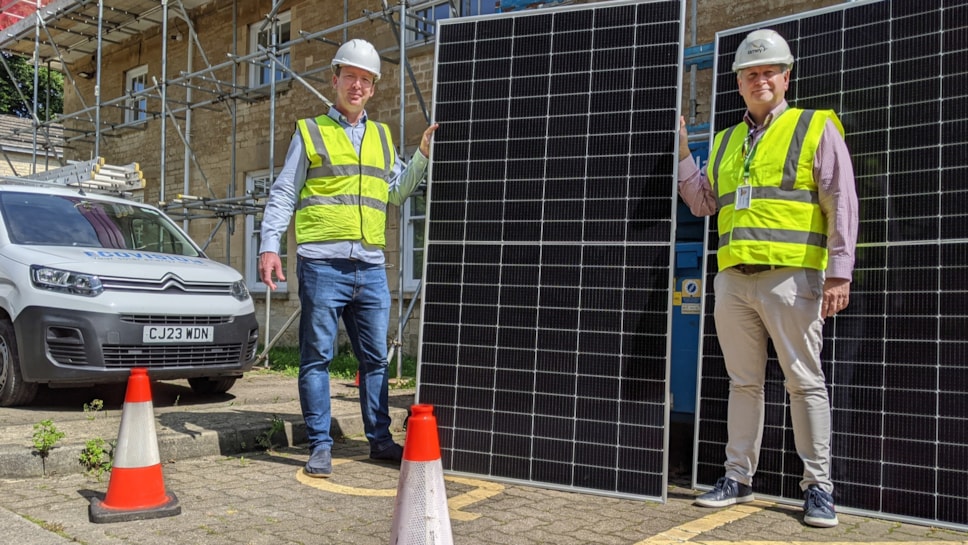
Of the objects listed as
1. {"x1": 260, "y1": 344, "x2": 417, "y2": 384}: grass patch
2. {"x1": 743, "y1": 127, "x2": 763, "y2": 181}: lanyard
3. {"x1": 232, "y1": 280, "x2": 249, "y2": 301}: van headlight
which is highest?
{"x1": 743, "y1": 127, "x2": 763, "y2": 181}: lanyard

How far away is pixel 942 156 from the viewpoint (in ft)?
12.4

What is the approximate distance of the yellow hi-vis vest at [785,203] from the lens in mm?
3752

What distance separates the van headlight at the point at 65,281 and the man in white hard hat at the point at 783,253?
459 centimetres

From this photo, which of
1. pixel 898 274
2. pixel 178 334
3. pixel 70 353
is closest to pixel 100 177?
pixel 178 334

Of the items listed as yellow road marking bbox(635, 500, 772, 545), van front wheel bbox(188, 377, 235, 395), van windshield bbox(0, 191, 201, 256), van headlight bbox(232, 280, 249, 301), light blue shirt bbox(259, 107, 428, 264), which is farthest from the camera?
van front wheel bbox(188, 377, 235, 395)

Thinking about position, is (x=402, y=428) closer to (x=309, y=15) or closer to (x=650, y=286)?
(x=650, y=286)

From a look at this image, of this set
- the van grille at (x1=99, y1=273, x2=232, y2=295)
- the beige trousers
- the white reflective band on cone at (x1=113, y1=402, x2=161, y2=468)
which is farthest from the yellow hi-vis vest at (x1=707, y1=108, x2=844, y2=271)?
the van grille at (x1=99, y1=273, x2=232, y2=295)

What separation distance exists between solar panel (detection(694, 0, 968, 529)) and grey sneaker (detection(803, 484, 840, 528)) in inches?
8.9

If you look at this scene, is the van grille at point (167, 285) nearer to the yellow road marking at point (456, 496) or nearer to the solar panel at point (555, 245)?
the yellow road marking at point (456, 496)

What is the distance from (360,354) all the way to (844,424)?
105 inches

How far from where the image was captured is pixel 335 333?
15.3ft

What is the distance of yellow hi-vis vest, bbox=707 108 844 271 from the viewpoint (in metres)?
A: 3.75

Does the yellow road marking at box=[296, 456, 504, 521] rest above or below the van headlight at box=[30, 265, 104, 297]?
below

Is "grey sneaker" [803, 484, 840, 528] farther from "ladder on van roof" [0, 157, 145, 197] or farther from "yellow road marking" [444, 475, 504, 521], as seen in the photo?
"ladder on van roof" [0, 157, 145, 197]
